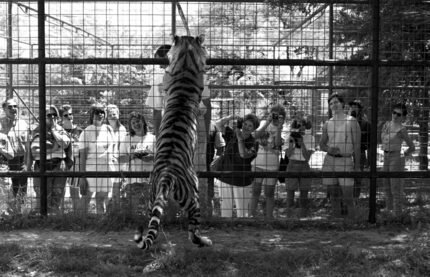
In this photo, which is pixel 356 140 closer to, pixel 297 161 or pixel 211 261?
pixel 297 161

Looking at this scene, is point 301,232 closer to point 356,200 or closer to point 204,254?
point 356,200

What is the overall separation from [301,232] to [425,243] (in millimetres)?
1516

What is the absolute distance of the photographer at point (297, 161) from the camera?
753 cm

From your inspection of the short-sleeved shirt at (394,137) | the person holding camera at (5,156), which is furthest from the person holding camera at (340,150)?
the person holding camera at (5,156)

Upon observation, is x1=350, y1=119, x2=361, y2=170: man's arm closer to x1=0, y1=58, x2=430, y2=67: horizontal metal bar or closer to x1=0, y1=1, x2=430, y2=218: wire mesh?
x1=0, y1=1, x2=430, y2=218: wire mesh

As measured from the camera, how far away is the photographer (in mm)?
7531

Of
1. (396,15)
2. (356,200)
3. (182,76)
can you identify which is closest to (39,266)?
(182,76)

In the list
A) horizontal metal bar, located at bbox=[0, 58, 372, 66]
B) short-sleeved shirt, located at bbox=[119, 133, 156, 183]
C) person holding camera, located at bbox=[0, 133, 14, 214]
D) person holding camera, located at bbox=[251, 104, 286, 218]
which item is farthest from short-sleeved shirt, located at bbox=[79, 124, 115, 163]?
person holding camera, located at bbox=[251, 104, 286, 218]

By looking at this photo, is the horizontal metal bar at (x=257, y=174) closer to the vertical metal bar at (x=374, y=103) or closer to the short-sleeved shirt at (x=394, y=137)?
the vertical metal bar at (x=374, y=103)

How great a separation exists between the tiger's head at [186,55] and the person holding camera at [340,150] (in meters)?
2.18

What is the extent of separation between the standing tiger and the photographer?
6.46 ft

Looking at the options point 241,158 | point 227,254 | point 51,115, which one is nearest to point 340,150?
point 241,158

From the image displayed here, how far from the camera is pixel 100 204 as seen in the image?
7.31m

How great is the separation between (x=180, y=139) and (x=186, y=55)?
1.18 m
